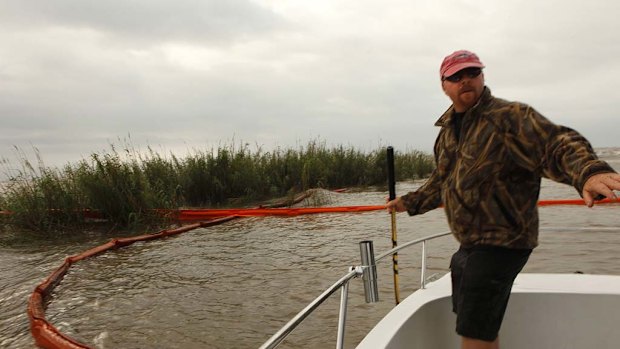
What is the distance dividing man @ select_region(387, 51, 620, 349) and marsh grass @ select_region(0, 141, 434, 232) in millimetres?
7452

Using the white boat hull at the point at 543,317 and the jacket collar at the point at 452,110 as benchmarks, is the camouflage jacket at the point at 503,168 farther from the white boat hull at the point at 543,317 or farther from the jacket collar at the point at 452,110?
the white boat hull at the point at 543,317

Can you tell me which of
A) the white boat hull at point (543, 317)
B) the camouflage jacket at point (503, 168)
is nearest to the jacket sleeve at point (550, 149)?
the camouflage jacket at point (503, 168)

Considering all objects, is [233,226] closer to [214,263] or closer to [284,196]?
[214,263]

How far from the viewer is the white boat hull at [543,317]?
216 cm

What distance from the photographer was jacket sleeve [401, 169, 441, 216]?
2.13 meters

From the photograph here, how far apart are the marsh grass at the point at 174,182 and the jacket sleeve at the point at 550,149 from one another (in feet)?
25.2

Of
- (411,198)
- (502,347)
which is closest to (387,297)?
(502,347)

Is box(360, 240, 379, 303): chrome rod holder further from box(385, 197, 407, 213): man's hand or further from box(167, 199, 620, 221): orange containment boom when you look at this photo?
box(167, 199, 620, 221): orange containment boom

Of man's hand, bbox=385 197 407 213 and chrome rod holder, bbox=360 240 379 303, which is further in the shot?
man's hand, bbox=385 197 407 213

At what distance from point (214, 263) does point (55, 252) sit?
267 centimetres

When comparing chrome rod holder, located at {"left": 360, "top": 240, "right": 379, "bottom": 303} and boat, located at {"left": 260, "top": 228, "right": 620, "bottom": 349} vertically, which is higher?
chrome rod holder, located at {"left": 360, "top": 240, "right": 379, "bottom": 303}

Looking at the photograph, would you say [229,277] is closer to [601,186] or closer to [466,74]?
[466,74]

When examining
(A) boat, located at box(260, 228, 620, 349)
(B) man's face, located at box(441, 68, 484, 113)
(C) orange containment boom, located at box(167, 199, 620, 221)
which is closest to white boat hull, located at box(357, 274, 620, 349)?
(A) boat, located at box(260, 228, 620, 349)

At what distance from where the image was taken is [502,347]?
7.45 ft
